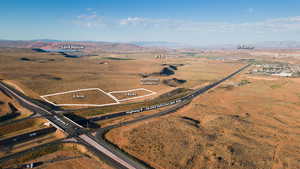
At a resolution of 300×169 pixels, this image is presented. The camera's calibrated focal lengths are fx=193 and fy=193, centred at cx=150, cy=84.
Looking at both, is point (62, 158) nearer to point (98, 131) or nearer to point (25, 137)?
point (98, 131)

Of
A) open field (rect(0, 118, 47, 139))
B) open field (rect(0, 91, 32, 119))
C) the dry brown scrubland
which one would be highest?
open field (rect(0, 91, 32, 119))

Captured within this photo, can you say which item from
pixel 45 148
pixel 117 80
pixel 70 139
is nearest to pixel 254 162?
pixel 70 139

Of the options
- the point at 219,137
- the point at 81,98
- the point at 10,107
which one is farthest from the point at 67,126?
the point at 219,137

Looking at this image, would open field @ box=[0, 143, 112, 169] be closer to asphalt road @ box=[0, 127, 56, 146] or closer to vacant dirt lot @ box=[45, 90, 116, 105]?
asphalt road @ box=[0, 127, 56, 146]

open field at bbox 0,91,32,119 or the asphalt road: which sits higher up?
open field at bbox 0,91,32,119

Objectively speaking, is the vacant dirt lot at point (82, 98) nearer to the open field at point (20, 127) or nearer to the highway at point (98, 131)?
the highway at point (98, 131)

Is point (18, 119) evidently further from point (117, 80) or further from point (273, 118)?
point (273, 118)

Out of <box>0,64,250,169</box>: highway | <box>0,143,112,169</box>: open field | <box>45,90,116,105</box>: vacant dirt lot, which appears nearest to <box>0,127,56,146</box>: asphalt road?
<box>0,64,250,169</box>: highway

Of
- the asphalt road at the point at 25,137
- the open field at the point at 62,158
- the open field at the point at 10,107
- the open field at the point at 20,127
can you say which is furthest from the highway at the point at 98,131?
the open field at the point at 20,127
